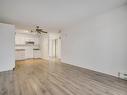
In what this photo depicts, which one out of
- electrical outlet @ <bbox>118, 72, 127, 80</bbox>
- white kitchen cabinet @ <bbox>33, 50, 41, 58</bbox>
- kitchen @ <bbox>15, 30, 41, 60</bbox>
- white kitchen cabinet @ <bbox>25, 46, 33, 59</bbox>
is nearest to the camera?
electrical outlet @ <bbox>118, 72, 127, 80</bbox>

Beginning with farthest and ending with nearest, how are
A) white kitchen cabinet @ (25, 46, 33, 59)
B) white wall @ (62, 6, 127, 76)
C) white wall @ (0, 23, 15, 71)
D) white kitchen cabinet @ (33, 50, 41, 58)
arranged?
white kitchen cabinet @ (33, 50, 41, 58) → white kitchen cabinet @ (25, 46, 33, 59) → white wall @ (0, 23, 15, 71) → white wall @ (62, 6, 127, 76)

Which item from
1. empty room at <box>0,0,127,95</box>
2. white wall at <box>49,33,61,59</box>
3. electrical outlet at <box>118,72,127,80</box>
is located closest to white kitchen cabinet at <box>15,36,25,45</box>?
white wall at <box>49,33,61,59</box>

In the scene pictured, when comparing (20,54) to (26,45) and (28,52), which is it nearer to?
(28,52)

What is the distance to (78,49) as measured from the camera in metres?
5.16

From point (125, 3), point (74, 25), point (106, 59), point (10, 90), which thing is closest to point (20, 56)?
point (74, 25)

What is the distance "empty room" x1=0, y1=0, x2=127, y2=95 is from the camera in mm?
2607

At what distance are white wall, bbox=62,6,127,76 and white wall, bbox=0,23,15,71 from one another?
344 centimetres

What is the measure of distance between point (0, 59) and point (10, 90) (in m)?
2.41

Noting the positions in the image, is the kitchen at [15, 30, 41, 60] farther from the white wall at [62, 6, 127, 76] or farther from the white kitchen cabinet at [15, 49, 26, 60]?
the white wall at [62, 6, 127, 76]

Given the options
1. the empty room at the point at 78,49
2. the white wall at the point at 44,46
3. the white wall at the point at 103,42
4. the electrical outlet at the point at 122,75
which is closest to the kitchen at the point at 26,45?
→ the white wall at the point at 44,46

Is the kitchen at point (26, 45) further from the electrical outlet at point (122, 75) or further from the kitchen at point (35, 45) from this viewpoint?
the electrical outlet at point (122, 75)

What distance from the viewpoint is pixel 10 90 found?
2398 millimetres

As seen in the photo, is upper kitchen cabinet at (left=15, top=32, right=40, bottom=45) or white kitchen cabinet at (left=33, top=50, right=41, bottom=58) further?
white kitchen cabinet at (left=33, top=50, right=41, bottom=58)

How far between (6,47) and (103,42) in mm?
4484
